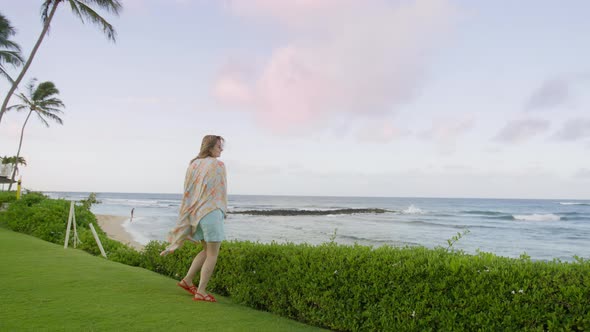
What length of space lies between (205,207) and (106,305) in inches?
55.4

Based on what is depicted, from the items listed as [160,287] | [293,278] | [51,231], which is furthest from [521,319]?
[51,231]

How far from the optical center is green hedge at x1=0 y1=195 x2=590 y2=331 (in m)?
3.36

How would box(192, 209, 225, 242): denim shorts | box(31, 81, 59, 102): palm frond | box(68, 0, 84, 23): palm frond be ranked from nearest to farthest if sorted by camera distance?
box(192, 209, 225, 242): denim shorts < box(68, 0, 84, 23): palm frond < box(31, 81, 59, 102): palm frond

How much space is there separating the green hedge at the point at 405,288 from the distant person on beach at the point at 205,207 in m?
0.63

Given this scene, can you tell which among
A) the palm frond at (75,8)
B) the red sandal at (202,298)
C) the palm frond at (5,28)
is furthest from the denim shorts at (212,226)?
the palm frond at (5,28)

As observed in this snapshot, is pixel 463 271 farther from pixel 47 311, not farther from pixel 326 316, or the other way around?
pixel 47 311

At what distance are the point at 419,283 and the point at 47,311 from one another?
139 inches

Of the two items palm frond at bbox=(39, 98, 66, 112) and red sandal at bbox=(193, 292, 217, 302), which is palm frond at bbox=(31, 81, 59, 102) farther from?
red sandal at bbox=(193, 292, 217, 302)

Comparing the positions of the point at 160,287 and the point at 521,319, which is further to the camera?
the point at 160,287

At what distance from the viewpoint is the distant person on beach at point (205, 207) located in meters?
4.75

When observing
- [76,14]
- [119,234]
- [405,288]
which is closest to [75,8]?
[76,14]

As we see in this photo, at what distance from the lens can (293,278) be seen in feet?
15.5

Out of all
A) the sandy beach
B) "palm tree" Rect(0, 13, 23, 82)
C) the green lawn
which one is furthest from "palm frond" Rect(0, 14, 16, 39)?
the green lawn

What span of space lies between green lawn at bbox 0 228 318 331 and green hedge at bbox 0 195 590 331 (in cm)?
31
